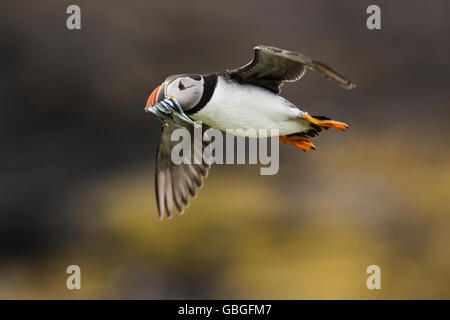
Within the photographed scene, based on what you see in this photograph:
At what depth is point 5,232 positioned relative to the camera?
28.9ft

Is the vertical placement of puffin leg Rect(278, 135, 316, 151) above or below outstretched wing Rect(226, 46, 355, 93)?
below

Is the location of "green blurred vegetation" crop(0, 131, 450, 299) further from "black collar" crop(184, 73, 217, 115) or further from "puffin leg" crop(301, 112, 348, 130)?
"black collar" crop(184, 73, 217, 115)

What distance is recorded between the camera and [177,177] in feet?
15.1

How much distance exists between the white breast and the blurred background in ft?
11.8

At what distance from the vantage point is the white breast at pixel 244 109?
3.87m

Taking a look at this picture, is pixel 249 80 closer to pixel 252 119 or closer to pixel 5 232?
pixel 252 119

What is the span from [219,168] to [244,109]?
4475 millimetres

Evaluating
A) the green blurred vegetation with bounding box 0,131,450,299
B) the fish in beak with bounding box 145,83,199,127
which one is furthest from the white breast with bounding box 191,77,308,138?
the green blurred vegetation with bounding box 0,131,450,299

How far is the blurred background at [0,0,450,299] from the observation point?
763 centimetres

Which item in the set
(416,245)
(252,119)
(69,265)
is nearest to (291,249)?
(416,245)

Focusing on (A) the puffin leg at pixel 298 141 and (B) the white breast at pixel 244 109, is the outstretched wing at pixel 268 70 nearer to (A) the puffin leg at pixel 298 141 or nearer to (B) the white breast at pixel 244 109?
(B) the white breast at pixel 244 109

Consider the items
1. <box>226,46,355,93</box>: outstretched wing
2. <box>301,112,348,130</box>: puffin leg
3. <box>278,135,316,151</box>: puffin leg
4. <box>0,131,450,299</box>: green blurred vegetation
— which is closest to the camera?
<box>226,46,355,93</box>: outstretched wing

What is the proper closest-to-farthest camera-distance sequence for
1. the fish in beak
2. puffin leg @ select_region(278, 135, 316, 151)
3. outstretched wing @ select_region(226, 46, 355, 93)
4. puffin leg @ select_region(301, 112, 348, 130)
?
the fish in beak < outstretched wing @ select_region(226, 46, 355, 93) < puffin leg @ select_region(301, 112, 348, 130) < puffin leg @ select_region(278, 135, 316, 151)

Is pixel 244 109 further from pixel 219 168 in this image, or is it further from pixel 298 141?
pixel 219 168
